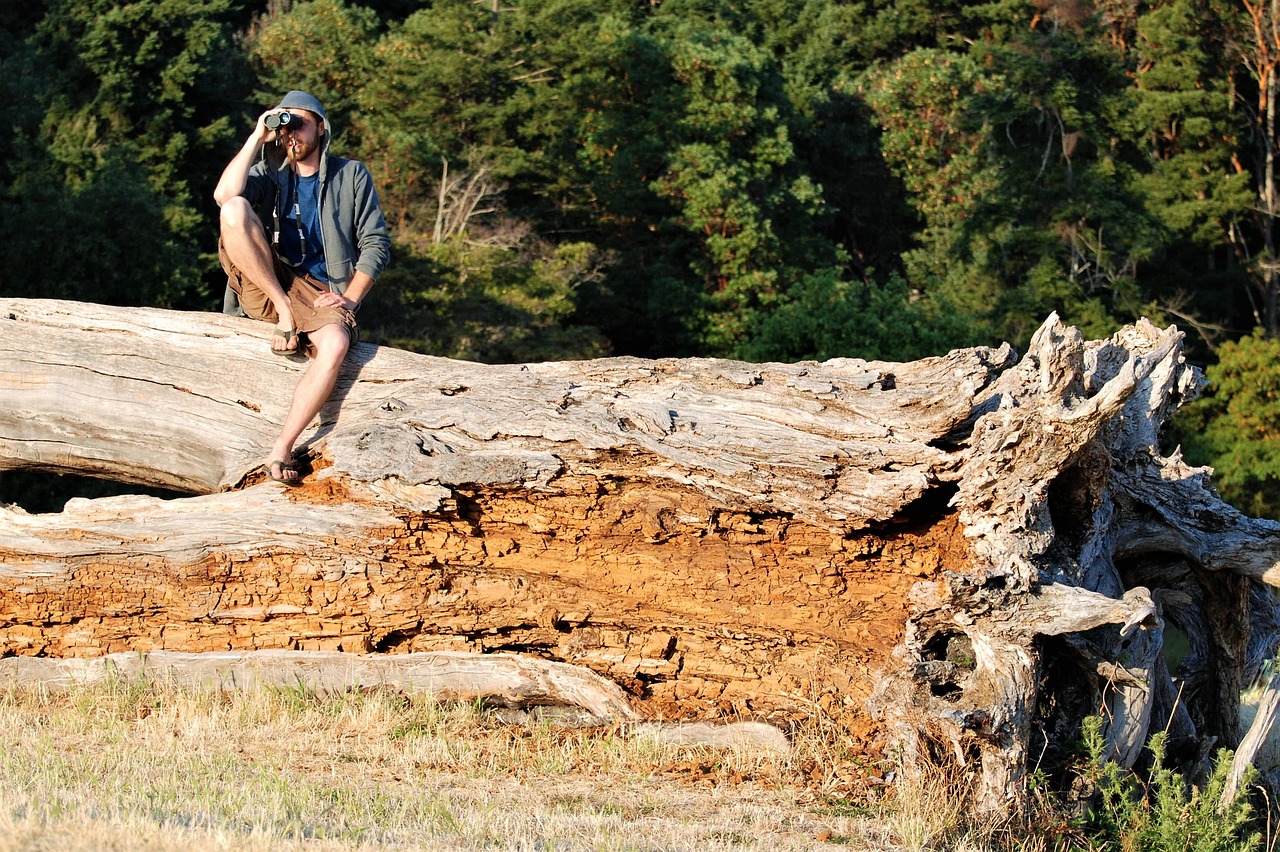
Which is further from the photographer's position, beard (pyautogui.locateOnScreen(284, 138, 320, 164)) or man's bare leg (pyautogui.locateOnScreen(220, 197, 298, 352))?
beard (pyautogui.locateOnScreen(284, 138, 320, 164))

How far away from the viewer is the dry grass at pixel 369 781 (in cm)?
455

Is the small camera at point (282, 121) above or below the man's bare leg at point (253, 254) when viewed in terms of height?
above

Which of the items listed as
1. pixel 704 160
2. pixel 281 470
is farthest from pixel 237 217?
pixel 704 160

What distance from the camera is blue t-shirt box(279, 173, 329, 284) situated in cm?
693

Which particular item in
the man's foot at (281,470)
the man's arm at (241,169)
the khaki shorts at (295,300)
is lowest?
the man's foot at (281,470)

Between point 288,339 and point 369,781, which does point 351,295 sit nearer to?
point 288,339

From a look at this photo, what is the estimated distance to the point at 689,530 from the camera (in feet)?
20.8

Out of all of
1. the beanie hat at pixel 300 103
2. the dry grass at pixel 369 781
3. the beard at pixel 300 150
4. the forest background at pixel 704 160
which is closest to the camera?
the dry grass at pixel 369 781

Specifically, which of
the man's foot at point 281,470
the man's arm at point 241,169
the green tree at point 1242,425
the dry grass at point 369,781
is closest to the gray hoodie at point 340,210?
the man's arm at point 241,169

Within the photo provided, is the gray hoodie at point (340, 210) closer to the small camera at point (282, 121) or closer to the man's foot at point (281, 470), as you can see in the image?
the small camera at point (282, 121)

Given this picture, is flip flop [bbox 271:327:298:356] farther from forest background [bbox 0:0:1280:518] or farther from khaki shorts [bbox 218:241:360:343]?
forest background [bbox 0:0:1280:518]

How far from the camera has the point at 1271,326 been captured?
29000 mm

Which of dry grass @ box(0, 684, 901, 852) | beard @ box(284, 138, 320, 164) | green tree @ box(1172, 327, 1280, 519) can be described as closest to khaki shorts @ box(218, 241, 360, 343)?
beard @ box(284, 138, 320, 164)

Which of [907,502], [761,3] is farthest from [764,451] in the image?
[761,3]
